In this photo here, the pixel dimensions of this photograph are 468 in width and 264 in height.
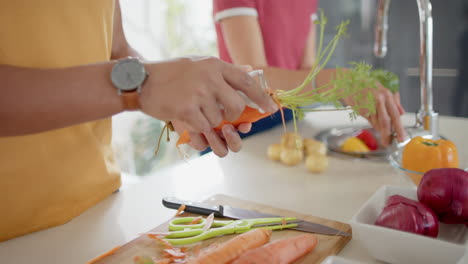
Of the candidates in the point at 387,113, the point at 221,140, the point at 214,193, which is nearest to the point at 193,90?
the point at 221,140

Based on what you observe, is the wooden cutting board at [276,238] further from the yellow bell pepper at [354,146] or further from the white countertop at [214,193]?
the yellow bell pepper at [354,146]

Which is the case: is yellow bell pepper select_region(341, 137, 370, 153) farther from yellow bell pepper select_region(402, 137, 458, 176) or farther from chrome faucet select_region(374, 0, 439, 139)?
yellow bell pepper select_region(402, 137, 458, 176)

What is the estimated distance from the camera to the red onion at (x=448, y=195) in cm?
81

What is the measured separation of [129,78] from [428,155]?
0.75 m

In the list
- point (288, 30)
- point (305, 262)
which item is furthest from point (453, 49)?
point (305, 262)

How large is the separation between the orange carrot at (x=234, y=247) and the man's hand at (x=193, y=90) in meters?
0.26

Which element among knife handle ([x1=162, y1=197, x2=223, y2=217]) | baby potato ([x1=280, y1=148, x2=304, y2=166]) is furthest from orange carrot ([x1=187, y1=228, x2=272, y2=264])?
baby potato ([x1=280, y1=148, x2=304, y2=166])

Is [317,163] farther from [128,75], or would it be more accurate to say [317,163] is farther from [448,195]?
[128,75]

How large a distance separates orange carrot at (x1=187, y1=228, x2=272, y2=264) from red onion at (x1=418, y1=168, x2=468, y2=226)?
0.33 metres

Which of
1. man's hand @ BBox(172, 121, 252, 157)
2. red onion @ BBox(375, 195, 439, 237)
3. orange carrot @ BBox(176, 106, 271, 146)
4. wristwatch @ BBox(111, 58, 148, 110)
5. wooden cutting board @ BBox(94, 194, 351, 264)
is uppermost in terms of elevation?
wristwatch @ BBox(111, 58, 148, 110)

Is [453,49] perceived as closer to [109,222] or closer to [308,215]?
[308,215]

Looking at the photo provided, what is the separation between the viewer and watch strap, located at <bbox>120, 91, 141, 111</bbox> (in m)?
0.72

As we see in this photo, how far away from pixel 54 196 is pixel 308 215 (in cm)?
61

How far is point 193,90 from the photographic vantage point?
27.8 inches
